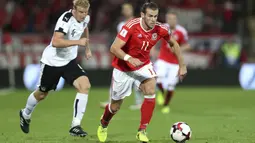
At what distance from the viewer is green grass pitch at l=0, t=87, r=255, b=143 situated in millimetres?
8906

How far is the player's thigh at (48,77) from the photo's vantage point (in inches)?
359

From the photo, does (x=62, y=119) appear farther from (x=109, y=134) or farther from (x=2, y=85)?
(x=2, y=85)

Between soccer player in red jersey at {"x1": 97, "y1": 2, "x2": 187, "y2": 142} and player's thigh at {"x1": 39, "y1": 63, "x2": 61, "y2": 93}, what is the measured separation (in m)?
0.99

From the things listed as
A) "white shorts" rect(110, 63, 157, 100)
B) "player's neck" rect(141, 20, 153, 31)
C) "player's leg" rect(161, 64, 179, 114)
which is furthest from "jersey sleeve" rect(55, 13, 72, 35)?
"player's leg" rect(161, 64, 179, 114)

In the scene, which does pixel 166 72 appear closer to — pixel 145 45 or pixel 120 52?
pixel 145 45

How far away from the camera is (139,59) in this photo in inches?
339

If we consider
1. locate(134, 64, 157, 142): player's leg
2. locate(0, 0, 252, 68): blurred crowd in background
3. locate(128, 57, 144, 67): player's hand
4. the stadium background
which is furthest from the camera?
locate(0, 0, 252, 68): blurred crowd in background

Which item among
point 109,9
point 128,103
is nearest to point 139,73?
point 128,103

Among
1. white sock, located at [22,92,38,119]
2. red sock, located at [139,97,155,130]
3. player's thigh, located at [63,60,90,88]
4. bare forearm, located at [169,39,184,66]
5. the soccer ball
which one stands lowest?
white sock, located at [22,92,38,119]

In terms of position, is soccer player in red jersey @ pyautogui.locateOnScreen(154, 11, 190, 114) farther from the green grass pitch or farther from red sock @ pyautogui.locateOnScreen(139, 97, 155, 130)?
red sock @ pyautogui.locateOnScreen(139, 97, 155, 130)

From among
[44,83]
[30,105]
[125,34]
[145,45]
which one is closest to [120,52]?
[125,34]

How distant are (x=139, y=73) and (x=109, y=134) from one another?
1418 mm

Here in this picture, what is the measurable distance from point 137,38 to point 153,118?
11.7ft

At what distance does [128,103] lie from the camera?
583 inches
